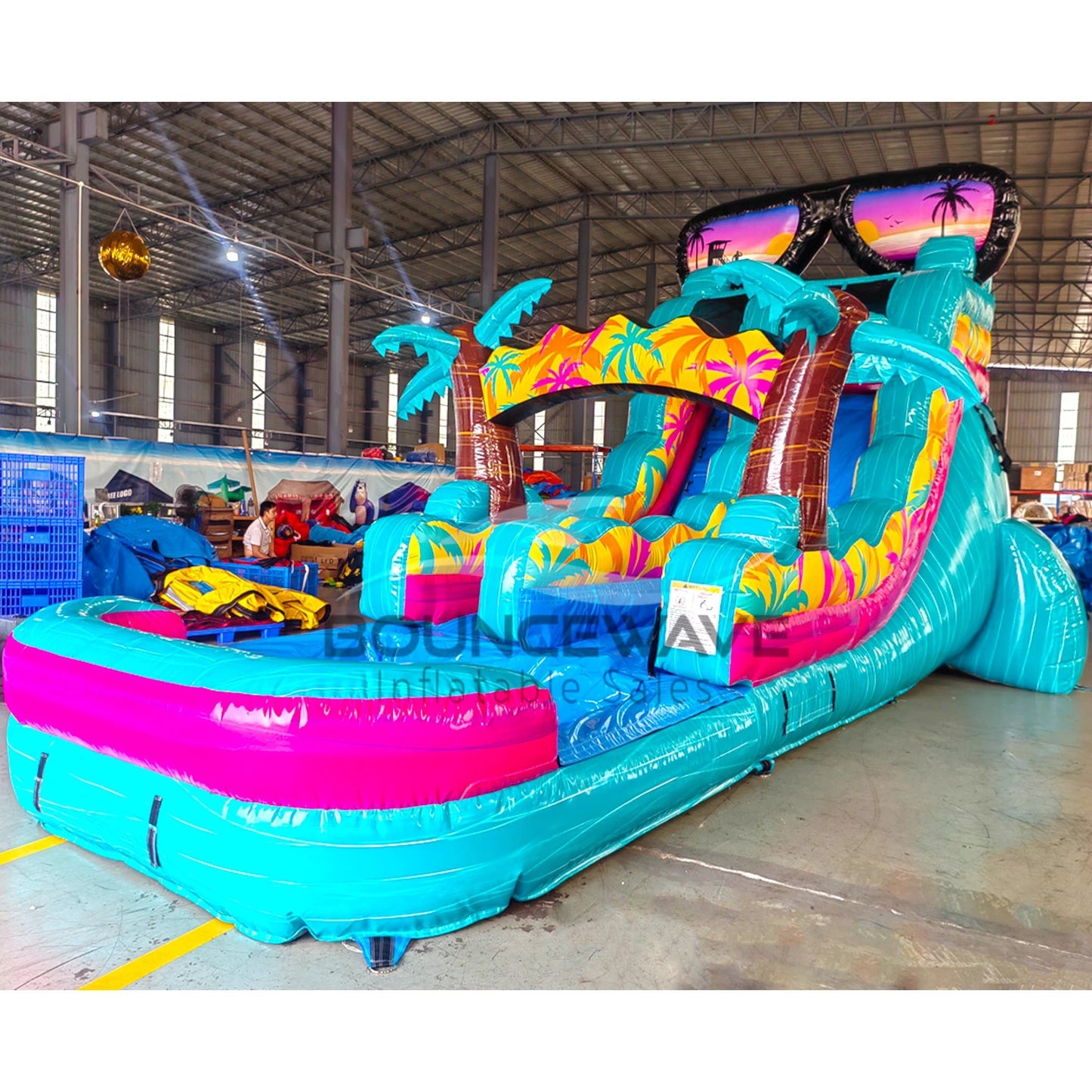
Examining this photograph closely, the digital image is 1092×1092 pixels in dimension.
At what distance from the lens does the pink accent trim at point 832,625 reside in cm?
315

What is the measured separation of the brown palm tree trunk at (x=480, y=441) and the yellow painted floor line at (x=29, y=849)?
84.4 inches

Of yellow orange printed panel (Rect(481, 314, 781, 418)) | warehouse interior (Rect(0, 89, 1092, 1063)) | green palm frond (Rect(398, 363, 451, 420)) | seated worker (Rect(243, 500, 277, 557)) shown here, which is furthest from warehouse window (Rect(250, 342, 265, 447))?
yellow orange printed panel (Rect(481, 314, 781, 418))

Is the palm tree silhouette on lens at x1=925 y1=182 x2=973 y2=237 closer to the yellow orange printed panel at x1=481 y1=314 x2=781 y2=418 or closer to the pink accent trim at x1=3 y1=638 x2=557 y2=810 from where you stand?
the yellow orange printed panel at x1=481 y1=314 x2=781 y2=418

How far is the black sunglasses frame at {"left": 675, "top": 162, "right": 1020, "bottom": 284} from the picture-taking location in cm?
507

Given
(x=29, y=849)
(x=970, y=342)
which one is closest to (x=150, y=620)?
(x=29, y=849)

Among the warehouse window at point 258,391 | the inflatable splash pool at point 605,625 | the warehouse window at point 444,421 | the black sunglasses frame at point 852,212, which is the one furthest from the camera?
the warehouse window at point 444,421

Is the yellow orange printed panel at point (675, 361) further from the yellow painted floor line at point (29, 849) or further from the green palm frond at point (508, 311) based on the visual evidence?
the yellow painted floor line at point (29, 849)

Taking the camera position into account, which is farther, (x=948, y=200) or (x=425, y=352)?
(x=948, y=200)

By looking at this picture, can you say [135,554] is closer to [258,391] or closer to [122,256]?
[122,256]

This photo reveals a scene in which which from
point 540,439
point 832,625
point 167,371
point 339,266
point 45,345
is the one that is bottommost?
point 832,625

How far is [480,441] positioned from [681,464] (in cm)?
152

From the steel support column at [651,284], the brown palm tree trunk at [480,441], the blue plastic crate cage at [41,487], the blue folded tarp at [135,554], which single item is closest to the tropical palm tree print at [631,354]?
the brown palm tree trunk at [480,441]

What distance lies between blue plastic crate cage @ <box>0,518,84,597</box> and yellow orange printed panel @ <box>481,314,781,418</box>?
2.72 m

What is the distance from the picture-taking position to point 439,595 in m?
3.76
